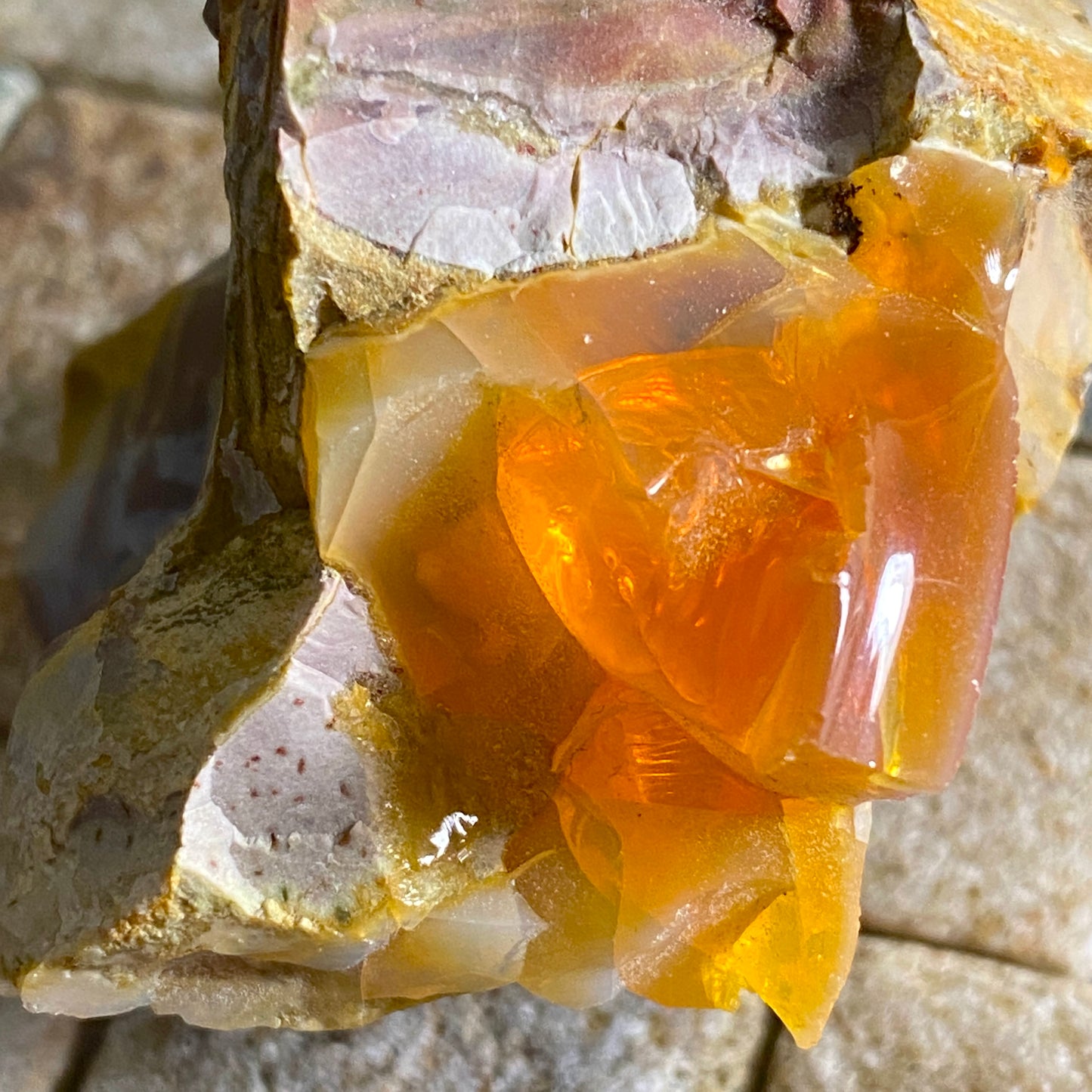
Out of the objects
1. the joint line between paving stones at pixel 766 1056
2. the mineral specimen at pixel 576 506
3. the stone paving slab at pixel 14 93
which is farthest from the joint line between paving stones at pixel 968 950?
the stone paving slab at pixel 14 93

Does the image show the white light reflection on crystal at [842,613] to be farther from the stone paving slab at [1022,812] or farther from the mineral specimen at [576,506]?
the stone paving slab at [1022,812]

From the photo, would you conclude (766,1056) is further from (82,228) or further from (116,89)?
(116,89)

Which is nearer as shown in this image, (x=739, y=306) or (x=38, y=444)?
(x=739, y=306)

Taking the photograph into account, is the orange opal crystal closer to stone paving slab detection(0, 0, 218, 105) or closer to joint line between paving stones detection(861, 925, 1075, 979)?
joint line between paving stones detection(861, 925, 1075, 979)

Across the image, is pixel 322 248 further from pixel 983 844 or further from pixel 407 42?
pixel 983 844

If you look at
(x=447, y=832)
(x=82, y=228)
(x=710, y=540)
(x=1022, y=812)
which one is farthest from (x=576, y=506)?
(x=82, y=228)

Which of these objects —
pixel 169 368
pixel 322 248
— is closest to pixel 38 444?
pixel 169 368

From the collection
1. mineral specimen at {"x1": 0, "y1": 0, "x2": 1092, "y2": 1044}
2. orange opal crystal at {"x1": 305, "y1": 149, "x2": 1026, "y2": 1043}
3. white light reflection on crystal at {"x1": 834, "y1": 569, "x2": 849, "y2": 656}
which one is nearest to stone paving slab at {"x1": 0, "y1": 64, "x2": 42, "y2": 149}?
mineral specimen at {"x1": 0, "y1": 0, "x2": 1092, "y2": 1044}

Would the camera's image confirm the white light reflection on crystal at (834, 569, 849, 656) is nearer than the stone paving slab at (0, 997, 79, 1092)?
Yes
